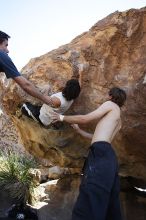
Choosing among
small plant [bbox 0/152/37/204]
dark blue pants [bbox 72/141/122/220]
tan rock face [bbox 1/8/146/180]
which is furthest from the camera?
small plant [bbox 0/152/37/204]

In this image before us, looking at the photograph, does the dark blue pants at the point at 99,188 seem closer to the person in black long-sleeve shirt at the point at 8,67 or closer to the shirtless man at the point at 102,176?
the shirtless man at the point at 102,176

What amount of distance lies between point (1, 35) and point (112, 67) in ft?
7.08

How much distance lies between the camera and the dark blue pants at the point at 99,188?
160 inches

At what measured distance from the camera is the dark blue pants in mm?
4070

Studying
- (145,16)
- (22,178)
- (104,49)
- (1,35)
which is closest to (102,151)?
(1,35)

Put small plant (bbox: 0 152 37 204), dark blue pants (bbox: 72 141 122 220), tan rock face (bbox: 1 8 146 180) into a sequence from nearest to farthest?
dark blue pants (bbox: 72 141 122 220) < tan rock face (bbox: 1 8 146 180) < small plant (bbox: 0 152 37 204)

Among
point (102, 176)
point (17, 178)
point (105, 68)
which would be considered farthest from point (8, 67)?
point (17, 178)

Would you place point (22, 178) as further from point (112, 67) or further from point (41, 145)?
point (112, 67)

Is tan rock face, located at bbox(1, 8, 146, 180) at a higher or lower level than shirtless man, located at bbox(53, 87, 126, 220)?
higher

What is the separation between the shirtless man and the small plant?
467 centimetres

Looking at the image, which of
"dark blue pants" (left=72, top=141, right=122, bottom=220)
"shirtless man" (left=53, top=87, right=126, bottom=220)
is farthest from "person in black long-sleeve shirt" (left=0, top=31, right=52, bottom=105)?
"dark blue pants" (left=72, top=141, right=122, bottom=220)

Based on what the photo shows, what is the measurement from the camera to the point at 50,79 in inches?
238

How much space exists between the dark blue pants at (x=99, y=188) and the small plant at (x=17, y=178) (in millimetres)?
4671

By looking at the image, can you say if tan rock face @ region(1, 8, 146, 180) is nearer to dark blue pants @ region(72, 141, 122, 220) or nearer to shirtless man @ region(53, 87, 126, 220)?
shirtless man @ region(53, 87, 126, 220)
